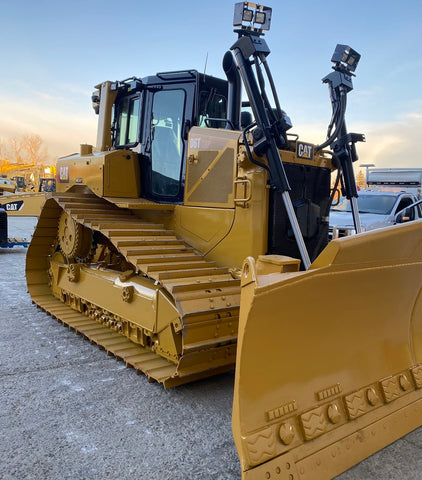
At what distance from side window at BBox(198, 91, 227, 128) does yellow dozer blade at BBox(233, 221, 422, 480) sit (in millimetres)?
2355

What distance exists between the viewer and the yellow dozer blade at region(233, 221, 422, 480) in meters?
2.11

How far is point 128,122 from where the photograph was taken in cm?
494

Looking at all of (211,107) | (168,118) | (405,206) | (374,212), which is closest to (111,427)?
(168,118)

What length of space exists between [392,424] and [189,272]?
180 centimetres

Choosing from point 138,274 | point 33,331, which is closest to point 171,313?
point 138,274

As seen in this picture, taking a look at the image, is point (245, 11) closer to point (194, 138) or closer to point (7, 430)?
point (194, 138)

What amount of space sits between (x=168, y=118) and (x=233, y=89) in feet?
2.43

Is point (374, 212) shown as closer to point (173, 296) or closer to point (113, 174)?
point (113, 174)

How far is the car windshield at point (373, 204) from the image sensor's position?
35.6ft

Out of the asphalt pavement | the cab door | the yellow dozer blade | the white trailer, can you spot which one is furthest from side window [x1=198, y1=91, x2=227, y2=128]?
the white trailer

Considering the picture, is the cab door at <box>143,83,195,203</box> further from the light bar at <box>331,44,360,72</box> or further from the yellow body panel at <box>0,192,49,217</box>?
the yellow body panel at <box>0,192,49,217</box>

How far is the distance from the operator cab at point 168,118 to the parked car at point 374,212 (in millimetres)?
5729

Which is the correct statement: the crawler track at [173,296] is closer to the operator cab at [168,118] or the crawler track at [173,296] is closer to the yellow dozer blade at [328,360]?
the operator cab at [168,118]

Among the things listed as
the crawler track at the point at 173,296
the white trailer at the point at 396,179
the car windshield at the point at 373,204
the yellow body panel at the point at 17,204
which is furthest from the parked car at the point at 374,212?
the yellow body panel at the point at 17,204
